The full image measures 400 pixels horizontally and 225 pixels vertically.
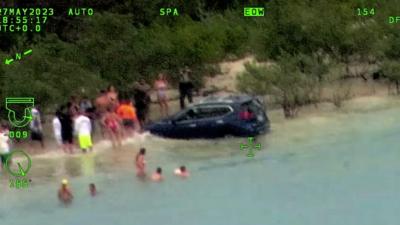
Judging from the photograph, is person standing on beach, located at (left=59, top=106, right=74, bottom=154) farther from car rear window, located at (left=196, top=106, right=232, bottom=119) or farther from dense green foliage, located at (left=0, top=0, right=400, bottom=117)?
car rear window, located at (left=196, top=106, right=232, bottom=119)

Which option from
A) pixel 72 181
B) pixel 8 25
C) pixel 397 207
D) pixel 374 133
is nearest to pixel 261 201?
pixel 397 207

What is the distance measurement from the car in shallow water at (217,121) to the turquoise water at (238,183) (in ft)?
0.86

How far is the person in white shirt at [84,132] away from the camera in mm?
25094

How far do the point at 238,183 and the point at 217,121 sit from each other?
5061 mm

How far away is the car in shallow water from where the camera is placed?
26.6 metres

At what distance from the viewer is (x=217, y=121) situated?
26.6 metres

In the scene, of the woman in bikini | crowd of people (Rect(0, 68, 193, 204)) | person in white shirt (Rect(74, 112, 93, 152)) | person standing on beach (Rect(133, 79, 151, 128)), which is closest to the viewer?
crowd of people (Rect(0, 68, 193, 204))

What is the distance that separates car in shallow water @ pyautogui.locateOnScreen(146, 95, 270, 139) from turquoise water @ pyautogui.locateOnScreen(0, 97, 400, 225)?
26 cm

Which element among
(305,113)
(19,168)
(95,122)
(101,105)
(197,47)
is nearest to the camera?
(19,168)

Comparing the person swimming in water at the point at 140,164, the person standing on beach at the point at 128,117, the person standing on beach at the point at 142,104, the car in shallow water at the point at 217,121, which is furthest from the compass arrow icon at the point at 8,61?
the person swimming in water at the point at 140,164

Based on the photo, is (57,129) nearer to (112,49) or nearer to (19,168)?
(19,168)
